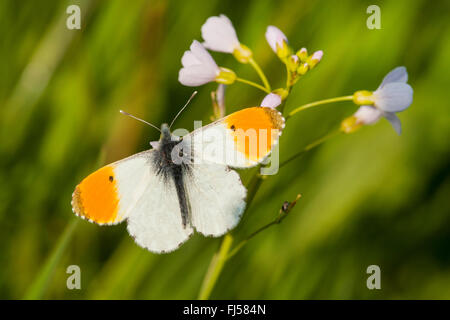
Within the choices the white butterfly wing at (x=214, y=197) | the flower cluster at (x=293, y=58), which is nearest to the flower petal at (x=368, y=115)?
the flower cluster at (x=293, y=58)

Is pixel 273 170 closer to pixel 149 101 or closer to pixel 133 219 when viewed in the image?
pixel 133 219

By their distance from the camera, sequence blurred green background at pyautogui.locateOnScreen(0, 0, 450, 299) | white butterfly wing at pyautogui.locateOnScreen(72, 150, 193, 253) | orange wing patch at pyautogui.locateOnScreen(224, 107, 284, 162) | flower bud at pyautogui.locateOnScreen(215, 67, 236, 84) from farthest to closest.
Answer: blurred green background at pyautogui.locateOnScreen(0, 0, 450, 299) < flower bud at pyautogui.locateOnScreen(215, 67, 236, 84) < white butterfly wing at pyautogui.locateOnScreen(72, 150, 193, 253) < orange wing patch at pyautogui.locateOnScreen(224, 107, 284, 162)

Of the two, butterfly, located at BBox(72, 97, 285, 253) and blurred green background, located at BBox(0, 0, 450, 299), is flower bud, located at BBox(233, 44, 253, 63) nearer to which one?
butterfly, located at BBox(72, 97, 285, 253)

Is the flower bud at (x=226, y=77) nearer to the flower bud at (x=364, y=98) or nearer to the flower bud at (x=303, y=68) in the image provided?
the flower bud at (x=303, y=68)

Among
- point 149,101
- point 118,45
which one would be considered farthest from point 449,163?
point 118,45

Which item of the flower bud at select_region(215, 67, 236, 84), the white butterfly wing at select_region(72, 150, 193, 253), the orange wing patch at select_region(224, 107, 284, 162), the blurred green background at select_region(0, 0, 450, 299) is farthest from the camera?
the blurred green background at select_region(0, 0, 450, 299)

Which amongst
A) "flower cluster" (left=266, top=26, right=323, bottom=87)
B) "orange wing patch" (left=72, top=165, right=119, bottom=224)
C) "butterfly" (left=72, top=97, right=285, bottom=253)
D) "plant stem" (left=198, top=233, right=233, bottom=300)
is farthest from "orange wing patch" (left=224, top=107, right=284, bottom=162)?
"orange wing patch" (left=72, top=165, right=119, bottom=224)
